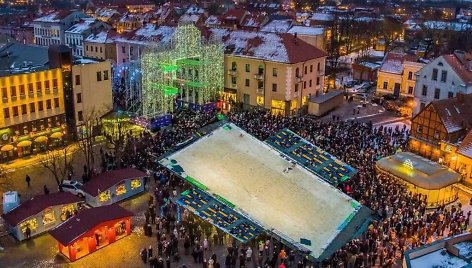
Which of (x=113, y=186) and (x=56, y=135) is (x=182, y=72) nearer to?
(x=56, y=135)

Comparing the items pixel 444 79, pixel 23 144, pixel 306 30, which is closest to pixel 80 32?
pixel 306 30

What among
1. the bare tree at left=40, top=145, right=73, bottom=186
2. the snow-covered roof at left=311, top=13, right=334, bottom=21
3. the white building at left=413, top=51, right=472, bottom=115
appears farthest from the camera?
the snow-covered roof at left=311, top=13, right=334, bottom=21

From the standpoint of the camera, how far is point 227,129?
34.4m

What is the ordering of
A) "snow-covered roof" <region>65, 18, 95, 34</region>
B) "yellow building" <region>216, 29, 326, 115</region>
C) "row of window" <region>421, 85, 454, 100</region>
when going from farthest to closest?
"snow-covered roof" <region>65, 18, 95, 34</region>
"yellow building" <region>216, 29, 326, 115</region>
"row of window" <region>421, 85, 454, 100</region>

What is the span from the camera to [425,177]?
103 ft

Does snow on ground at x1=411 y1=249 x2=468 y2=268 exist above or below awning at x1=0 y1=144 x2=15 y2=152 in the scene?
above

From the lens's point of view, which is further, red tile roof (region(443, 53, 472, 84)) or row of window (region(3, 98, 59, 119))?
red tile roof (region(443, 53, 472, 84))

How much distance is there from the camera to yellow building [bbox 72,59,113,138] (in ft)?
139

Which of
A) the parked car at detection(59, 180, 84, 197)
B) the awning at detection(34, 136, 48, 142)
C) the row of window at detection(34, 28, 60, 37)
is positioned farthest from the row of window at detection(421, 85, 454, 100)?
the row of window at detection(34, 28, 60, 37)

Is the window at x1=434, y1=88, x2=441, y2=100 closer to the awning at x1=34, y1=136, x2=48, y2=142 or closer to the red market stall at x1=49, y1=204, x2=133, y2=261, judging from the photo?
the red market stall at x1=49, y1=204, x2=133, y2=261

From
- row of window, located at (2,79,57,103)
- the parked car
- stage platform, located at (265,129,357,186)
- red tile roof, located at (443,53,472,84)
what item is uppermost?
red tile roof, located at (443,53,472,84)

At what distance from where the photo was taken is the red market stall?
977 inches

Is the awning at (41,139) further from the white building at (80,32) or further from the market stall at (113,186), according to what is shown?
the white building at (80,32)

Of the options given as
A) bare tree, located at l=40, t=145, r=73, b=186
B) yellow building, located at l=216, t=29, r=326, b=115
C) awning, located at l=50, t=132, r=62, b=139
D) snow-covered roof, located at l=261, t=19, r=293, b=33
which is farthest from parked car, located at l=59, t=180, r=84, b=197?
snow-covered roof, located at l=261, t=19, r=293, b=33
